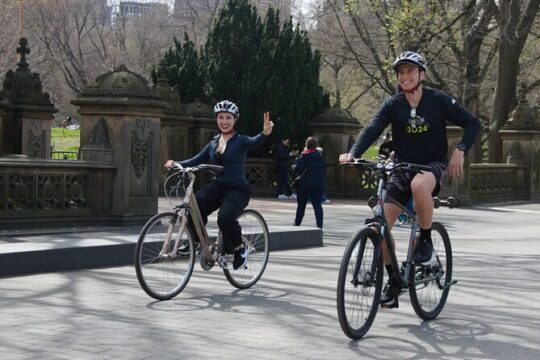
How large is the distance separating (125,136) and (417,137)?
300 inches

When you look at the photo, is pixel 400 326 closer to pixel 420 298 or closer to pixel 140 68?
pixel 420 298

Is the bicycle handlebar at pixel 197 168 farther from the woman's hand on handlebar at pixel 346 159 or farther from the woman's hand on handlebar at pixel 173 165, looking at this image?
the woman's hand on handlebar at pixel 346 159

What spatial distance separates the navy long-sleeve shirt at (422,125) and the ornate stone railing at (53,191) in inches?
273

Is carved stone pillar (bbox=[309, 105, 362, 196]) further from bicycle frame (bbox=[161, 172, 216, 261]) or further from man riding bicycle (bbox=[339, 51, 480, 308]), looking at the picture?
man riding bicycle (bbox=[339, 51, 480, 308])

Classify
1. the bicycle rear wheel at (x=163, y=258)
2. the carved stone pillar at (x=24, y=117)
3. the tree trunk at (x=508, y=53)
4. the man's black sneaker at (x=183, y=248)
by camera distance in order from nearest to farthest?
1. the bicycle rear wheel at (x=163, y=258)
2. the man's black sneaker at (x=183, y=248)
3. the carved stone pillar at (x=24, y=117)
4. the tree trunk at (x=508, y=53)

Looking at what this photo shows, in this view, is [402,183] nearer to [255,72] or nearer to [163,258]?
[163,258]

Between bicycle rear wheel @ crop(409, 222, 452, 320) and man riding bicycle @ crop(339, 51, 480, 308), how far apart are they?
0.14 m

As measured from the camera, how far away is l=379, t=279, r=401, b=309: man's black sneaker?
752 centimetres

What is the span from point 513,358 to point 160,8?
212ft

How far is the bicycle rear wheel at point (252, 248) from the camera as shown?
32.3 ft

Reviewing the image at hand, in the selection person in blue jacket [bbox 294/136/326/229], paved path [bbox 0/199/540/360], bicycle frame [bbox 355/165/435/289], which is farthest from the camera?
person in blue jacket [bbox 294/136/326/229]

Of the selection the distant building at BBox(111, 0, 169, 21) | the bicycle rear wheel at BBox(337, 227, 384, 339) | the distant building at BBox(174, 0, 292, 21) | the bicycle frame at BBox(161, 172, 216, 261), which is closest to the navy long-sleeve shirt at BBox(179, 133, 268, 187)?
the bicycle frame at BBox(161, 172, 216, 261)

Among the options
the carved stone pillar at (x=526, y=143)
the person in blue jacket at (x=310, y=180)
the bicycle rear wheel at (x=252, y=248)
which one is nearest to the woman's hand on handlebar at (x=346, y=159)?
the bicycle rear wheel at (x=252, y=248)

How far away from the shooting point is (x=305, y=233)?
14.3 metres
